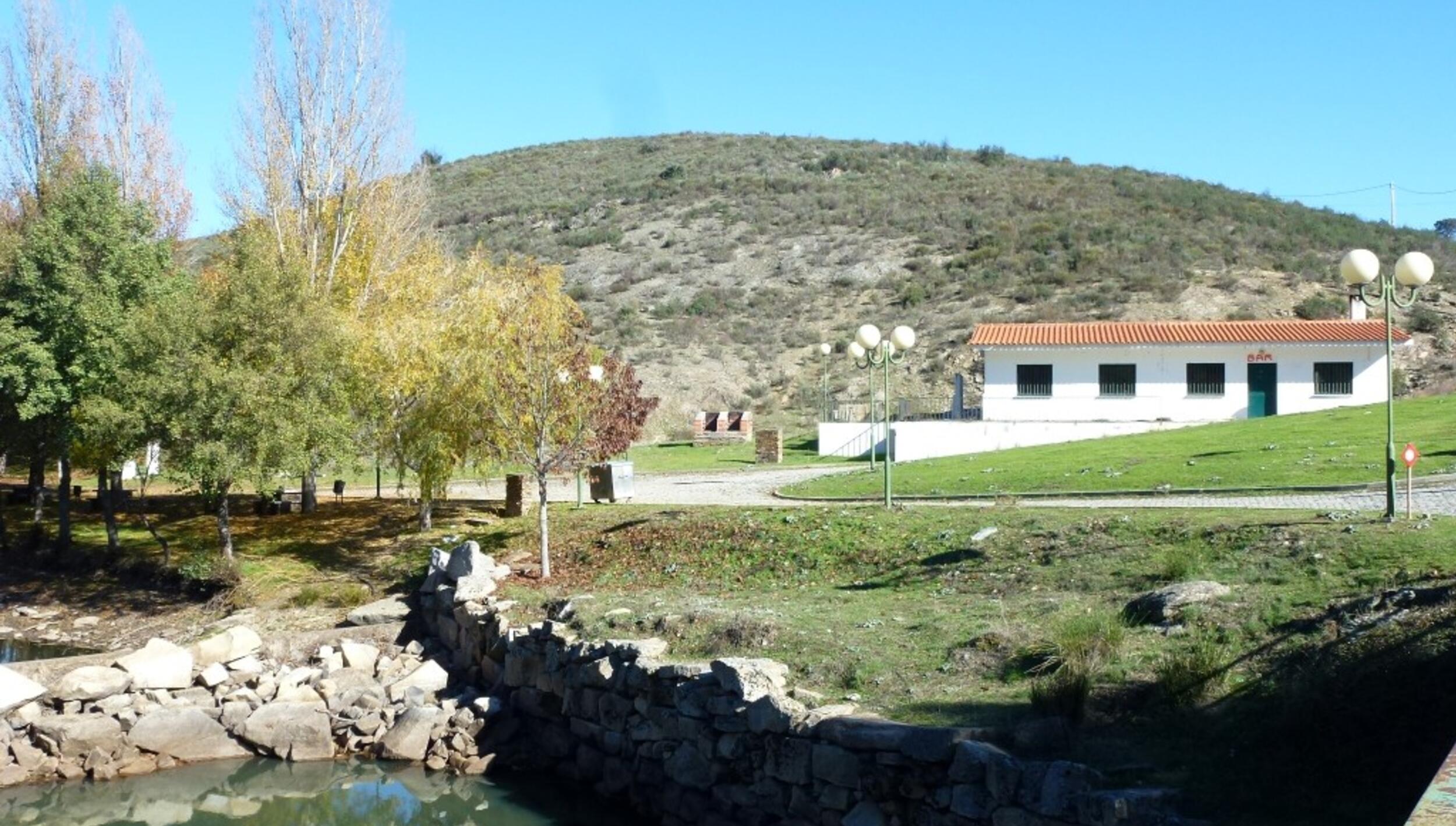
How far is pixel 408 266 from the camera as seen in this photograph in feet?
101

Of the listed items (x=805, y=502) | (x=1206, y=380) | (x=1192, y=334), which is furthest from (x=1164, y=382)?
(x=805, y=502)

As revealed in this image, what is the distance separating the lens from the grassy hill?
2331 inches

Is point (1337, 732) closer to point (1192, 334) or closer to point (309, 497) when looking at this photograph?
point (309, 497)

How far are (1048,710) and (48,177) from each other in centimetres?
2792

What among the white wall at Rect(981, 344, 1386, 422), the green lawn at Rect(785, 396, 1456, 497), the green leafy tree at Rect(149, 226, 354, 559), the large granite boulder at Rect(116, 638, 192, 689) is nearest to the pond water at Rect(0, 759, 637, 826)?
the large granite boulder at Rect(116, 638, 192, 689)

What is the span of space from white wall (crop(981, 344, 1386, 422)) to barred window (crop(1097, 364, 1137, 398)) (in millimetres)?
130

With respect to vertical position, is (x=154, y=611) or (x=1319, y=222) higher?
(x=1319, y=222)

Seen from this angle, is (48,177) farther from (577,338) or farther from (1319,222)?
(1319,222)

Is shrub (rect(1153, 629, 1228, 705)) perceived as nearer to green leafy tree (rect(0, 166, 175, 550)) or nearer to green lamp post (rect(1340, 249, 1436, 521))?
green lamp post (rect(1340, 249, 1436, 521))

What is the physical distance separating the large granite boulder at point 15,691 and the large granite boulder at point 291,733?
103 inches

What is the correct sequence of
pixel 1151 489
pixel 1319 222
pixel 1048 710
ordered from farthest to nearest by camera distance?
pixel 1319 222
pixel 1151 489
pixel 1048 710

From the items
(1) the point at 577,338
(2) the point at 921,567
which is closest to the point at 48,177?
(1) the point at 577,338

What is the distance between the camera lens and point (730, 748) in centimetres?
1289

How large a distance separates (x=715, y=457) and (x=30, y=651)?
21.9m
